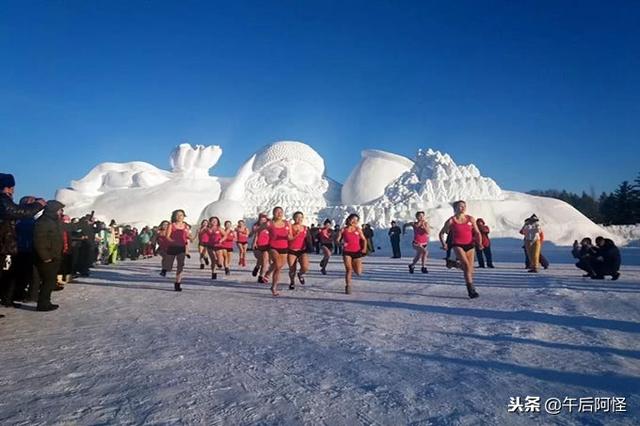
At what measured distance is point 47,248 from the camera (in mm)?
6090

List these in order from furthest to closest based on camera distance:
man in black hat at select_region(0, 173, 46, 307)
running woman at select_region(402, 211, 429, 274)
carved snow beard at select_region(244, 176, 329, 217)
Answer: carved snow beard at select_region(244, 176, 329, 217) → running woman at select_region(402, 211, 429, 274) → man in black hat at select_region(0, 173, 46, 307)

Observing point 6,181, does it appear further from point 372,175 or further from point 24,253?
point 372,175

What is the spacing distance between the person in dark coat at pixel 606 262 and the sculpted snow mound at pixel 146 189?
47775 mm

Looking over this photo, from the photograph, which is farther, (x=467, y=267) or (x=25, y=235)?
(x=467, y=267)

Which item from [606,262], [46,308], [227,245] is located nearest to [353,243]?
[227,245]

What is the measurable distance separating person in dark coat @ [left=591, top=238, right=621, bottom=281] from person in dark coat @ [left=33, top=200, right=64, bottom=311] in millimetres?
11102

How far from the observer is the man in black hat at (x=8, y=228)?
530cm

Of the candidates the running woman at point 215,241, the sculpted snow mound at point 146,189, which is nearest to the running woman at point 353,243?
the running woman at point 215,241

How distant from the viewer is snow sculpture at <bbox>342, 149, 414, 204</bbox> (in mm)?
50562

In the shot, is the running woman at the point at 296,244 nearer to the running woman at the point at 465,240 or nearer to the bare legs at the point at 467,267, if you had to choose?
the running woman at the point at 465,240

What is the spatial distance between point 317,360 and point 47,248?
4564 mm

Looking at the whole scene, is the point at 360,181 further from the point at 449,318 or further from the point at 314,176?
the point at 449,318

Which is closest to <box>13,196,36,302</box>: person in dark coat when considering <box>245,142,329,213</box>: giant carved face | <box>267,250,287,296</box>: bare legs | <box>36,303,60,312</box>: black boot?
<box>36,303,60,312</box>: black boot

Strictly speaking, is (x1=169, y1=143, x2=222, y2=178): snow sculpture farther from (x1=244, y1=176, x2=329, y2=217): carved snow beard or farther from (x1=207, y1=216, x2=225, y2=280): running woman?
(x1=207, y1=216, x2=225, y2=280): running woman
